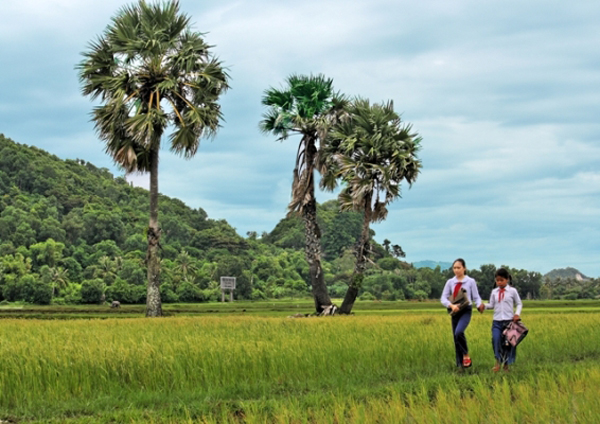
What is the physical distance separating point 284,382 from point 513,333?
4.31 meters

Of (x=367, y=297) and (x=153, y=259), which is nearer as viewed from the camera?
(x=153, y=259)

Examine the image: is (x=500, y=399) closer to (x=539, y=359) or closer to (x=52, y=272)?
(x=539, y=359)

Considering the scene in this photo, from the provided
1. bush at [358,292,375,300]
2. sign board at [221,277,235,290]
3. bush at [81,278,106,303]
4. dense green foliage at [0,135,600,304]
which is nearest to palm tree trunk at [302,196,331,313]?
dense green foliage at [0,135,600,304]

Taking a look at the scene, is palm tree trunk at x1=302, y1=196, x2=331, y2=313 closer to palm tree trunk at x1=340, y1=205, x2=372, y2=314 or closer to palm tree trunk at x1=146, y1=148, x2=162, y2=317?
palm tree trunk at x1=340, y1=205, x2=372, y2=314

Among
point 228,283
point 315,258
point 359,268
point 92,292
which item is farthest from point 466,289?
point 228,283

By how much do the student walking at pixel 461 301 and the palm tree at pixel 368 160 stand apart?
21.0 metres

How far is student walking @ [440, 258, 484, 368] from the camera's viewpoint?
1218 cm

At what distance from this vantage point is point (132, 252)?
390ft

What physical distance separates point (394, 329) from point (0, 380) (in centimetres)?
1054

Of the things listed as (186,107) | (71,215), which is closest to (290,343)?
(186,107)

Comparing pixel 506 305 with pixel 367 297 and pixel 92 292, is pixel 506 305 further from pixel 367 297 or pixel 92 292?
pixel 367 297

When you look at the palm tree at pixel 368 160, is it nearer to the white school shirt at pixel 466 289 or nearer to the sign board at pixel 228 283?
the white school shirt at pixel 466 289

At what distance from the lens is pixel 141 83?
28.2m

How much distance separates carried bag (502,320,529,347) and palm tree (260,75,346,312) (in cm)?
2069
